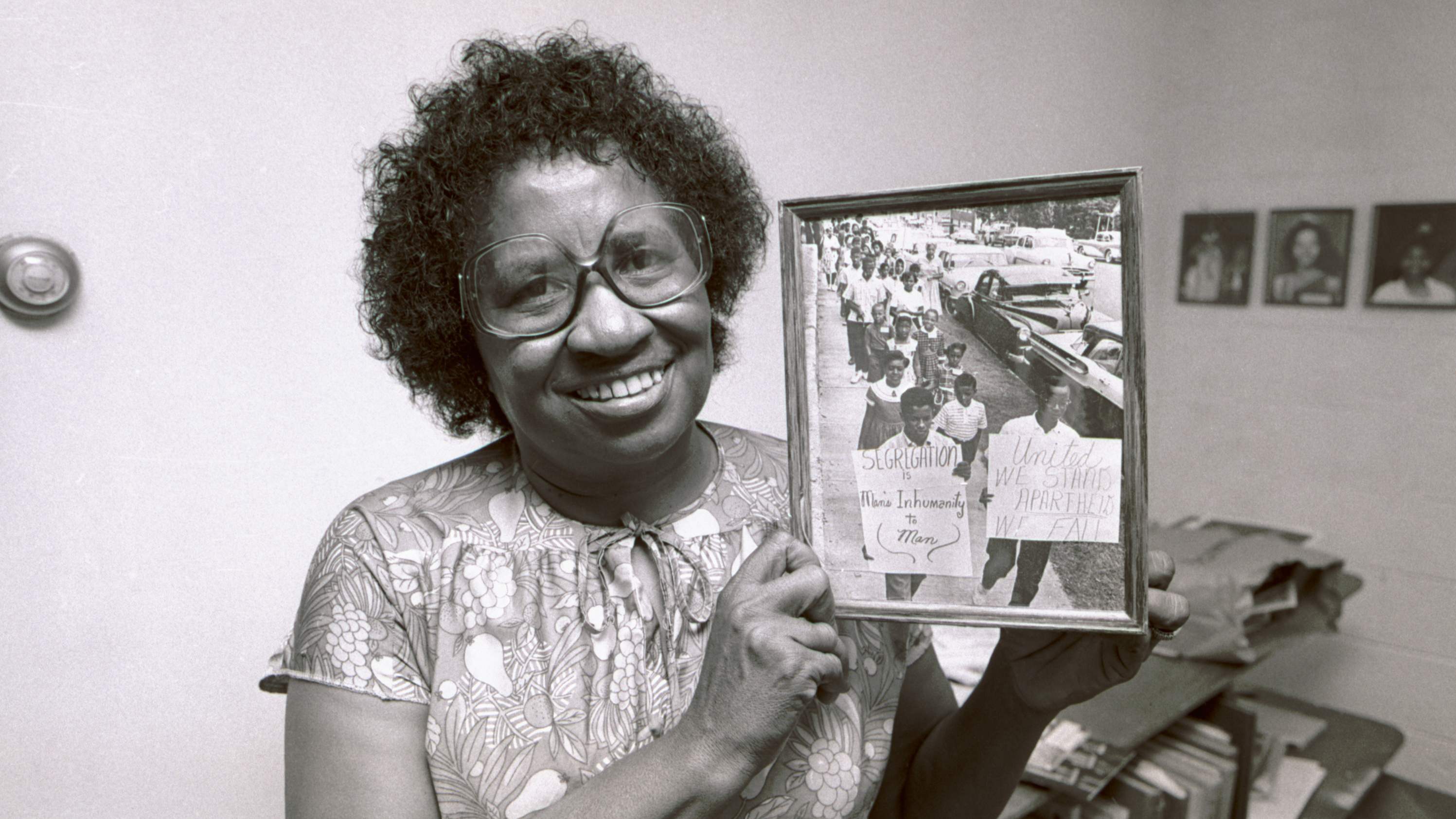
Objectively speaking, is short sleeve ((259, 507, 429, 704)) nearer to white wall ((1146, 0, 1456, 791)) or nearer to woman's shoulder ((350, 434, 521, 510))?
woman's shoulder ((350, 434, 521, 510))

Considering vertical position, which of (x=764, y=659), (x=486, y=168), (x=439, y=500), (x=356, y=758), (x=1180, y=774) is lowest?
(x=1180, y=774)

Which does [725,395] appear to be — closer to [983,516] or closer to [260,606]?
[260,606]

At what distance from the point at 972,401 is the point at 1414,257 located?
2.54 m

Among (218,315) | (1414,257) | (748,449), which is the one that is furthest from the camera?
(1414,257)

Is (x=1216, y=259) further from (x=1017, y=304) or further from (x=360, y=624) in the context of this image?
(x=360, y=624)

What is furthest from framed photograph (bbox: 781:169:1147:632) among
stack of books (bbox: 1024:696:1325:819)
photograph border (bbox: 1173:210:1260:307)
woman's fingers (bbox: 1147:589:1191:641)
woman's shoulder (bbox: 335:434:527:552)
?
photograph border (bbox: 1173:210:1260:307)

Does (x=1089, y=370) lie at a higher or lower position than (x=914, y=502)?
higher

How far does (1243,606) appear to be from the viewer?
7.38 feet

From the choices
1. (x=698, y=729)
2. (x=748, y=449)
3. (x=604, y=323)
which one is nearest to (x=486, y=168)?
(x=604, y=323)

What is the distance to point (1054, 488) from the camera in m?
0.84

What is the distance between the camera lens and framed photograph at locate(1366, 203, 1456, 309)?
2.63 meters

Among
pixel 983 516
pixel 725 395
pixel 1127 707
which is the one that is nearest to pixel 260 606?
pixel 725 395

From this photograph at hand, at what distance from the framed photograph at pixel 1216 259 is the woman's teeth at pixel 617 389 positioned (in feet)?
9.04

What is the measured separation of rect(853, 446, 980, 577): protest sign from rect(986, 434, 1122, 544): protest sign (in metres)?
0.03
